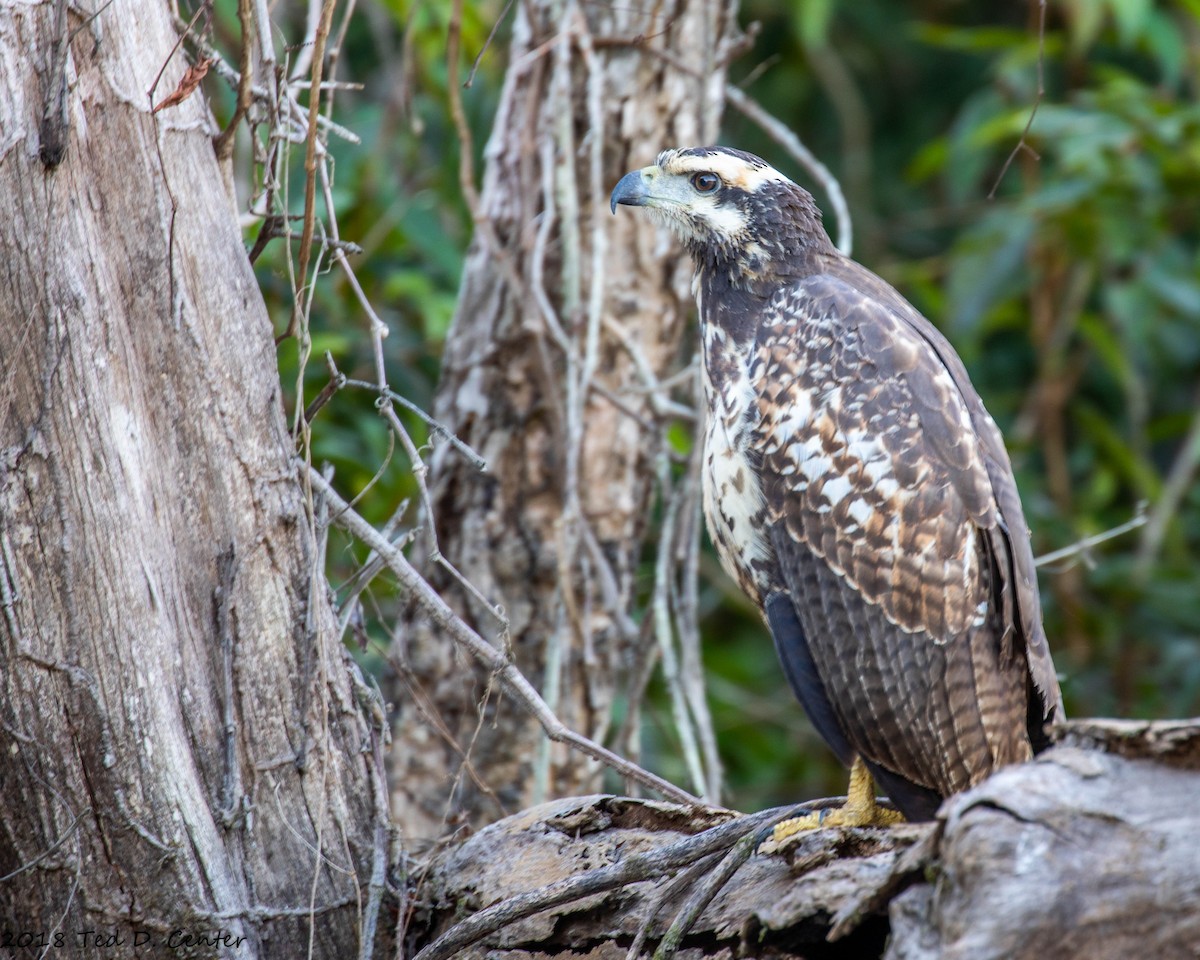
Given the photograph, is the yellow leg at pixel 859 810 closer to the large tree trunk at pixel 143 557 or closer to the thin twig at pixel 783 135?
the large tree trunk at pixel 143 557

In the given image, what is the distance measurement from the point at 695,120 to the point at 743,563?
6.37 ft

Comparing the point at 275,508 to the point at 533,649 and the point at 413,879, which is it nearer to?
the point at 413,879

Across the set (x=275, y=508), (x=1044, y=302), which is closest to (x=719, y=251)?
(x=275, y=508)

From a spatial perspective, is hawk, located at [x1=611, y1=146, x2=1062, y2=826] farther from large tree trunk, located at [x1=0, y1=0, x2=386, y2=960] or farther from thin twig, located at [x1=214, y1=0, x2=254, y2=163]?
thin twig, located at [x1=214, y1=0, x2=254, y2=163]

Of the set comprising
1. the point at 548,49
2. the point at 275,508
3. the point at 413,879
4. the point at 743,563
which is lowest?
the point at 413,879

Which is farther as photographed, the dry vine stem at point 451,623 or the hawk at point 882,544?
the hawk at point 882,544

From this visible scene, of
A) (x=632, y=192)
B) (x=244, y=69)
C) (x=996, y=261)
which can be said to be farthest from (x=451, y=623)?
(x=996, y=261)

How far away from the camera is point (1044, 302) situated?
276 inches

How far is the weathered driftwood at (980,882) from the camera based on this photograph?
2104mm

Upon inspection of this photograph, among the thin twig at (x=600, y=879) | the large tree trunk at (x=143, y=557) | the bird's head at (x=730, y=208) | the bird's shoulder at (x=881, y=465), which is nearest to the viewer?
the large tree trunk at (x=143, y=557)

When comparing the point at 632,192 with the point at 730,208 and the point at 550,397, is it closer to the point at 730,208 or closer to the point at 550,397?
the point at 730,208

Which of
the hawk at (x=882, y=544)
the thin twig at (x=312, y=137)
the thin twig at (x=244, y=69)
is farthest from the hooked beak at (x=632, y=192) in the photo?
the thin twig at (x=244, y=69)

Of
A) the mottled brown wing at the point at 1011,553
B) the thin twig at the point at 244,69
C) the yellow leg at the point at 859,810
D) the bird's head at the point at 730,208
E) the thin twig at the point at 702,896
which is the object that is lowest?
the yellow leg at the point at 859,810

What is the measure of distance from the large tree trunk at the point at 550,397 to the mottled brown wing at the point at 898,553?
4.28ft
